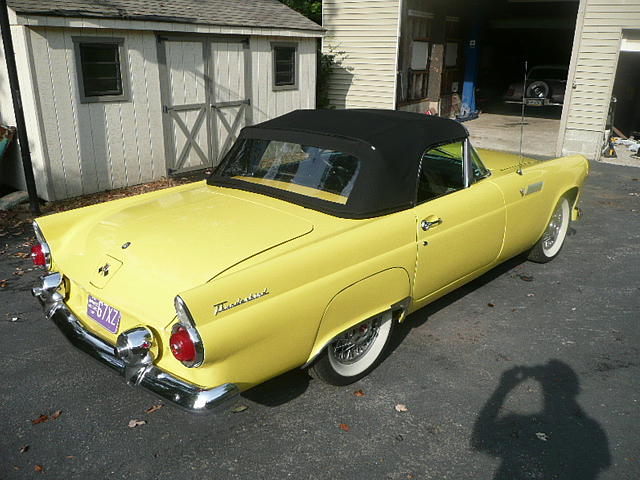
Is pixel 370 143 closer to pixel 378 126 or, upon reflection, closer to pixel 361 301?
pixel 378 126

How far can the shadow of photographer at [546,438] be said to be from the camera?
314cm

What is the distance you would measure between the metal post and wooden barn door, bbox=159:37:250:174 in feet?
8.45

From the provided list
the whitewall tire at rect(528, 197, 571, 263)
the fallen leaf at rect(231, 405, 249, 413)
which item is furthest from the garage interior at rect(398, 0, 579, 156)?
the fallen leaf at rect(231, 405, 249, 413)

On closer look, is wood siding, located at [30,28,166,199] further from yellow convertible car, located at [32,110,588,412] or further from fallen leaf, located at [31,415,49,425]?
fallen leaf, located at [31,415,49,425]

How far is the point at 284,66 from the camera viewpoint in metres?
11.8

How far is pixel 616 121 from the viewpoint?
16547mm

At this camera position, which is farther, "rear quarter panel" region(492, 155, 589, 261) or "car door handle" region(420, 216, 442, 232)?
"rear quarter panel" region(492, 155, 589, 261)

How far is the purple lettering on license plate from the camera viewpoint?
3.19 m

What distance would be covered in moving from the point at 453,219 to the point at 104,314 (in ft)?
8.46

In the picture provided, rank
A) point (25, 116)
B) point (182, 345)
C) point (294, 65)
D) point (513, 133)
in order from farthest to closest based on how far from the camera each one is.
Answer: point (513, 133), point (294, 65), point (25, 116), point (182, 345)

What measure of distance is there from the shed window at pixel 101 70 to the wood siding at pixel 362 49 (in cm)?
704

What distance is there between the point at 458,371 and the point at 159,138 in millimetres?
7140

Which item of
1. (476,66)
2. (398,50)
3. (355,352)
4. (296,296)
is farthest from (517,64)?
(296,296)

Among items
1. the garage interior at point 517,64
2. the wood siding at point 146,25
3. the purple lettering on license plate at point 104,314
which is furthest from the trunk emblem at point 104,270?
the garage interior at point 517,64
